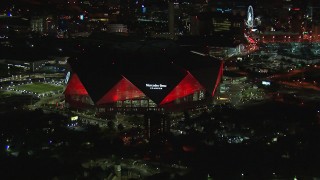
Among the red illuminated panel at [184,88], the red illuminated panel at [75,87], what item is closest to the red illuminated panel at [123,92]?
the red illuminated panel at [184,88]

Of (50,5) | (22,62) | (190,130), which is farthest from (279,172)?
(50,5)

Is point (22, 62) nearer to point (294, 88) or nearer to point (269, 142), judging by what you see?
point (294, 88)

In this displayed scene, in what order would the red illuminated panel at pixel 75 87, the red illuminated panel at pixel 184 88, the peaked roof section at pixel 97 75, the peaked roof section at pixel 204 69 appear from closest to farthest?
the red illuminated panel at pixel 184 88 < the peaked roof section at pixel 97 75 < the red illuminated panel at pixel 75 87 < the peaked roof section at pixel 204 69

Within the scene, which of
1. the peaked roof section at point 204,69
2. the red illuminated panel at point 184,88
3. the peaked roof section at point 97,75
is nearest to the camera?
the red illuminated panel at point 184,88

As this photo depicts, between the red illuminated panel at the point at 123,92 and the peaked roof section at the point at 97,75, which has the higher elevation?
the peaked roof section at the point at 97,75

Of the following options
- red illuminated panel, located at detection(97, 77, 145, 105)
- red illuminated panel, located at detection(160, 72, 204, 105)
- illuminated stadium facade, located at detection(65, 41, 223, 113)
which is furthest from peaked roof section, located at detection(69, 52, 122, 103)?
red illuminated panel, located at detection(160, 72, 204, 105)

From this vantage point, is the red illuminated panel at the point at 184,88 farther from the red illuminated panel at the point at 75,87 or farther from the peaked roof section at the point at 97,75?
the red illuminated panel at the point at 75,87

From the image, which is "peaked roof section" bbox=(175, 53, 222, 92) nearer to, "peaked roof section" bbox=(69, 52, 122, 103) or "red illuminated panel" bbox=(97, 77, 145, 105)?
"red illuminated panel" bbox=(97, 77, 145, 105)

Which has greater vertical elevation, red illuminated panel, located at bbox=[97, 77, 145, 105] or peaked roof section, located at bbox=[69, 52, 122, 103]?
peaked roof section, located at bbox=[69, 52, 122, 103]
